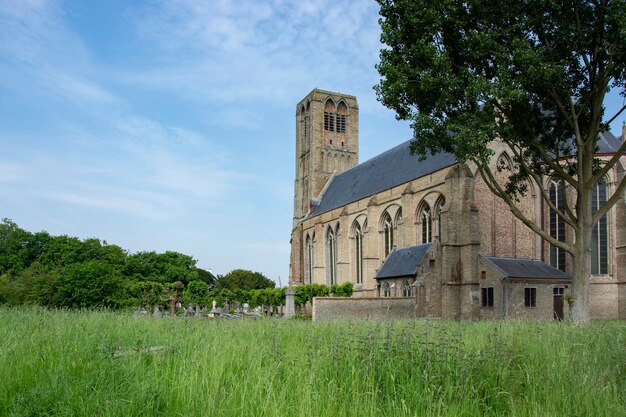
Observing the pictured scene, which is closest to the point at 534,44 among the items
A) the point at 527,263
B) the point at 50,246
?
the point at 527,263

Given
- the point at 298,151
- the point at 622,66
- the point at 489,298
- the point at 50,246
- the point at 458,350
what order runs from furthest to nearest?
the point at 298,151
the point at 50,246
the point at 489,298
the point at 622,66
the point at 458,350

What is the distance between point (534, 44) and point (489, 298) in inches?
629

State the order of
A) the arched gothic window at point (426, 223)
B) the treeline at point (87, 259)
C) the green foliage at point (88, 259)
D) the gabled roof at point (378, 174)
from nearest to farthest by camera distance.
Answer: the arched gothic window at point (426, 223), the gabled roof at point (378, 174), the green foliage at point (88, 259), the treeline at point (87, 259)

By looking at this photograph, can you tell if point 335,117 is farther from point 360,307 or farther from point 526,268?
point 360,307

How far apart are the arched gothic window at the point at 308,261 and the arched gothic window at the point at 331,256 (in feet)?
9.87

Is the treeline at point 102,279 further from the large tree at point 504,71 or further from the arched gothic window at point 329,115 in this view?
the arched gothic window at point 329,115

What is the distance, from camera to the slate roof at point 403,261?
3631cm

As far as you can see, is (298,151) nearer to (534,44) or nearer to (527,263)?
(527,263)

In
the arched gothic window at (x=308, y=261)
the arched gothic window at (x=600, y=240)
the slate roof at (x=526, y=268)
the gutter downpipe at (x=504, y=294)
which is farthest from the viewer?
the arched gothic window at (x=308, y=261)

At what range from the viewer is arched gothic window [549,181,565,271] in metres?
32.4

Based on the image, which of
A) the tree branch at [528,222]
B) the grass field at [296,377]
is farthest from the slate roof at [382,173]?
the grass field at [296,377]

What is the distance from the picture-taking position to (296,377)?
6309mm

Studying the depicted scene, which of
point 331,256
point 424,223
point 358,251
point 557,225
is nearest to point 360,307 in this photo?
point 424,223

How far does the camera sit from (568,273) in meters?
33.0
